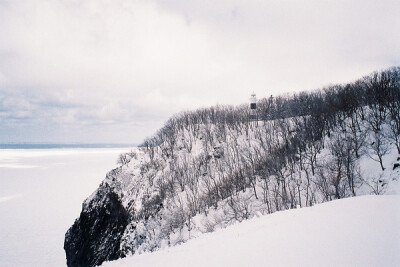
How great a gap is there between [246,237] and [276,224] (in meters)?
2.75

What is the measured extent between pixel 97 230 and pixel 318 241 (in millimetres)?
58007

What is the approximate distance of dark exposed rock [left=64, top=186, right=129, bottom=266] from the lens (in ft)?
175

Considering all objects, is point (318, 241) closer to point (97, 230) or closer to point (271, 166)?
point (271, 166)

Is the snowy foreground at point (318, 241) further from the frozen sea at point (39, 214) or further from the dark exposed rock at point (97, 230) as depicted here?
the frozen sea at point (39, 214)

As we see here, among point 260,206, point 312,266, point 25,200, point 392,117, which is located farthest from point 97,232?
point 25,200

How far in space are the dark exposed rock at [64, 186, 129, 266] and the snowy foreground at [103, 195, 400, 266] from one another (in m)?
43.3

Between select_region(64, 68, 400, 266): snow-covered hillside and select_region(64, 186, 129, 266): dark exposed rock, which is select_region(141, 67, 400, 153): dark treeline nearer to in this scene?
select_region(64, 68, 400, 266): snow-covered hillside

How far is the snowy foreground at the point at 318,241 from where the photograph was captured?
9.91m

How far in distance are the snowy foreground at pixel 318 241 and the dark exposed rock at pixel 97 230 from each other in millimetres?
43344

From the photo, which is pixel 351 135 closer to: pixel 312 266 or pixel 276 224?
pixel 276 224

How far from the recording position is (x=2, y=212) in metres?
105

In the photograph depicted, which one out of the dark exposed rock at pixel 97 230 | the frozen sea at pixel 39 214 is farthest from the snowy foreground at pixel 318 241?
the frozen sea at pixel 39 214

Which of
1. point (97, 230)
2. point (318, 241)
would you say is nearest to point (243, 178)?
point (97, 230)

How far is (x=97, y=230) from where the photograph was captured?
56781 mm
